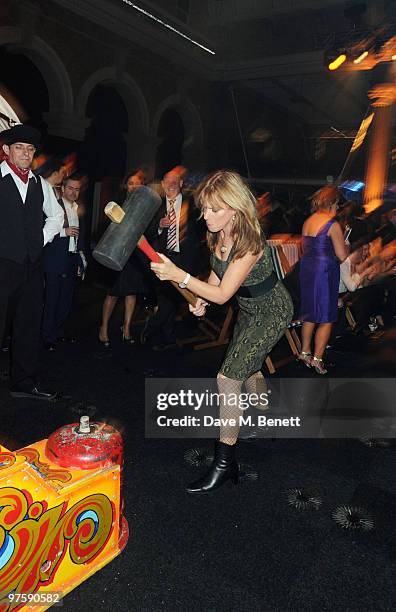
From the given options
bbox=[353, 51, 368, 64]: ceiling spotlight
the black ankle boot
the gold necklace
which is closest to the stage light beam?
bbox=[353, 51, 368, 64]: ceiling spotlight

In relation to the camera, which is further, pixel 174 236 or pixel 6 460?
pixel 174 236

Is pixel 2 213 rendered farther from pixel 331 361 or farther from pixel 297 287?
pixel 331 361

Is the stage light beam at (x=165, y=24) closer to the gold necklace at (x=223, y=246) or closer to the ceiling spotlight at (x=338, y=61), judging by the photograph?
the ceiling spotlight at (x=338, y=61)

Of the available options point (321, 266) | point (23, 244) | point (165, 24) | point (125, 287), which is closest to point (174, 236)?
point (125, 287)

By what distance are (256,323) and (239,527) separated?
1.11 metres

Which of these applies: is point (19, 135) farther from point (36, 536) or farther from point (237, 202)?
point (36, 536)

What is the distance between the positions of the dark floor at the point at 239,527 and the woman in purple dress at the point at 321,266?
4.74 feet

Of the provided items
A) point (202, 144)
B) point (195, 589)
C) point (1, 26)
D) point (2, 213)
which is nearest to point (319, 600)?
point (195, 589)

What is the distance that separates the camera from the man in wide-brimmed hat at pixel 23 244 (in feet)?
10.3

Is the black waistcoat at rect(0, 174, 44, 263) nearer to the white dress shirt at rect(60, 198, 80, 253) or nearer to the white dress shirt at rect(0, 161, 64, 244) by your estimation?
the white dress shirt at rect(0, 161, 64, 244)

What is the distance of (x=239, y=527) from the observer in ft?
7.86

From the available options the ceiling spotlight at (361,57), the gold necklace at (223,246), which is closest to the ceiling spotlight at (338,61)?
the ceiling spotlight at (361,57)

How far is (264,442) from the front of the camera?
330 centimetres

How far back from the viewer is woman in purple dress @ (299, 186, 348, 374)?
14.0ft
